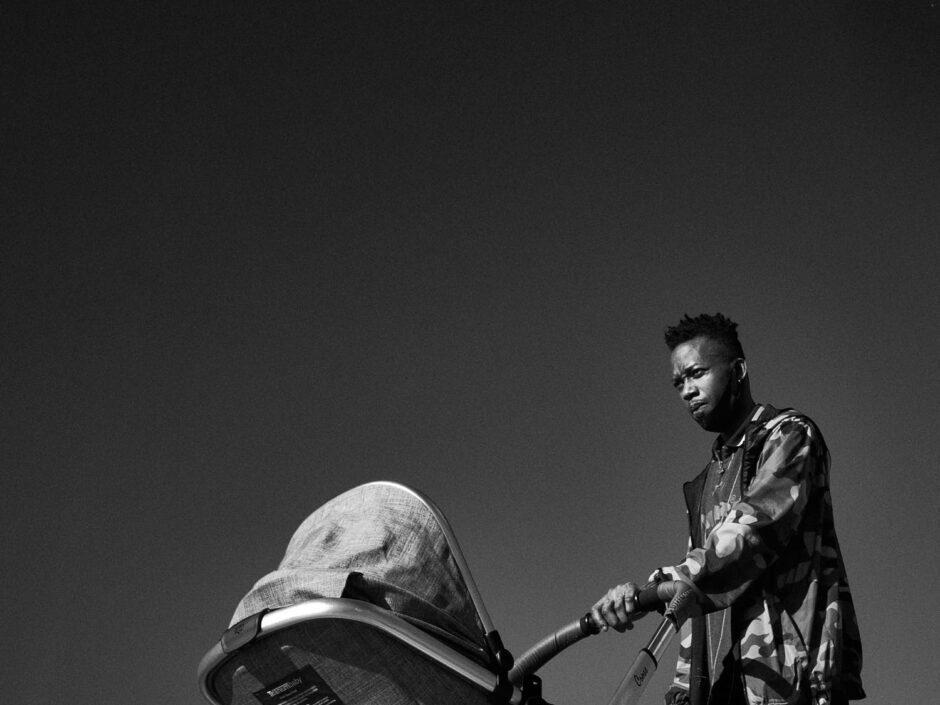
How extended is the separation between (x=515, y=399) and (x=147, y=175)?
63.1 inches

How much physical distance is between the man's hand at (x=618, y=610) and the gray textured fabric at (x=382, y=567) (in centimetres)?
21

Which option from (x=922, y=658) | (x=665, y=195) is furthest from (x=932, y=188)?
(x=922, y=658)

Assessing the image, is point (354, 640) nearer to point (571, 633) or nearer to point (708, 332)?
point (571, 633)

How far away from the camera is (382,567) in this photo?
1.62 meters

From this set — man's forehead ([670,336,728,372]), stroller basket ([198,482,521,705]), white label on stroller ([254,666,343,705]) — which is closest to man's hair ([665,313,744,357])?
man's forehead ([670,336,728,372])

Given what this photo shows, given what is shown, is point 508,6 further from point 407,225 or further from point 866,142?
point 866,142

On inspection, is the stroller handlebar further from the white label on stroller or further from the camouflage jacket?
the white label on stroller

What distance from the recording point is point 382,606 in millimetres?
1556

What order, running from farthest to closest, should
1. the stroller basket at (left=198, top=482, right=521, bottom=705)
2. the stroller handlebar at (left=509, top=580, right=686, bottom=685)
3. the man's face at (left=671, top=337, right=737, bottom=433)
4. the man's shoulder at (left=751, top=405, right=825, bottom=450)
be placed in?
the man's face at (left=671, top=337, right=737, bottom=433) → the man's shoulder at (left=751, top=405, right=825, bottom=450) → the stroller handlebar at (left=509, top=580, right=686, bottom=685) → the stroller basket at (left=198, top=482, right=521, bottom=705)

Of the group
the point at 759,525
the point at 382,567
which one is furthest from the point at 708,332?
the point at 382,567

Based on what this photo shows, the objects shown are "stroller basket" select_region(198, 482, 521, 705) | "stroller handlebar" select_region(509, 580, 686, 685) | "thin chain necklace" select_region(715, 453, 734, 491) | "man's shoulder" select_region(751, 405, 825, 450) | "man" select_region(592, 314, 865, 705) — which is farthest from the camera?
"thin chain necklace" select_region(715, 453, 734, 491)

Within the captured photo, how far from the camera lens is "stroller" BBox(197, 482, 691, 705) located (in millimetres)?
1481

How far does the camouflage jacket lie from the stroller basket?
0.49 meters

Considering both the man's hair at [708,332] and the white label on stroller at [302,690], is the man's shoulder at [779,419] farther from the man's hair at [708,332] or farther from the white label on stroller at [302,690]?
the white label on stroller at [302,690]
